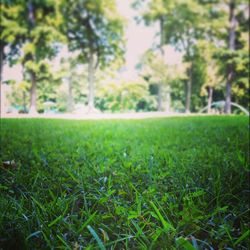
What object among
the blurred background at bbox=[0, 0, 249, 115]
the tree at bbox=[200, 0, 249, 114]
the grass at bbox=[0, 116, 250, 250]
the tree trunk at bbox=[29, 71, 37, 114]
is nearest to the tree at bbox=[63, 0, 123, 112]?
the blurred background at bbox=[0, 0, 249, 115]

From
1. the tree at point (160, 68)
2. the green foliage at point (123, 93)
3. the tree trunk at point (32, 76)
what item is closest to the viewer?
the tree trunk at point (32, 76)

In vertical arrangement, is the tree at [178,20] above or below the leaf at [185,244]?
above

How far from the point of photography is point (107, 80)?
26.7m

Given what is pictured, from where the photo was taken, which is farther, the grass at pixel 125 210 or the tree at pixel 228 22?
the tree at pixel 228 22

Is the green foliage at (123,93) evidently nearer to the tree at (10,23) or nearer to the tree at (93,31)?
the tree at (93,31)

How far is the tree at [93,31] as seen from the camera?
20.4 m

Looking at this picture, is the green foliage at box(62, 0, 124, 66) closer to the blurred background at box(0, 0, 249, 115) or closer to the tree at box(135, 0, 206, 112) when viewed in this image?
the blurred background at box(0, 0, 249, 115)

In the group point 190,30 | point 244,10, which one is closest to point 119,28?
point 190,30

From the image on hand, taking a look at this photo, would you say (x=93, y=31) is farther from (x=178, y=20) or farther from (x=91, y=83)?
(x=178, y=20)

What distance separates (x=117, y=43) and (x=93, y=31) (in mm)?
2378

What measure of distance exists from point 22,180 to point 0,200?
1.04 feet

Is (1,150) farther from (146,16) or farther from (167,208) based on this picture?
(146,16)

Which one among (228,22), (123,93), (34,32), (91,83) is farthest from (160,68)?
(123,93)

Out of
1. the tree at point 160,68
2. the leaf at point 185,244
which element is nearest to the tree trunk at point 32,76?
the tree at point 160,68
